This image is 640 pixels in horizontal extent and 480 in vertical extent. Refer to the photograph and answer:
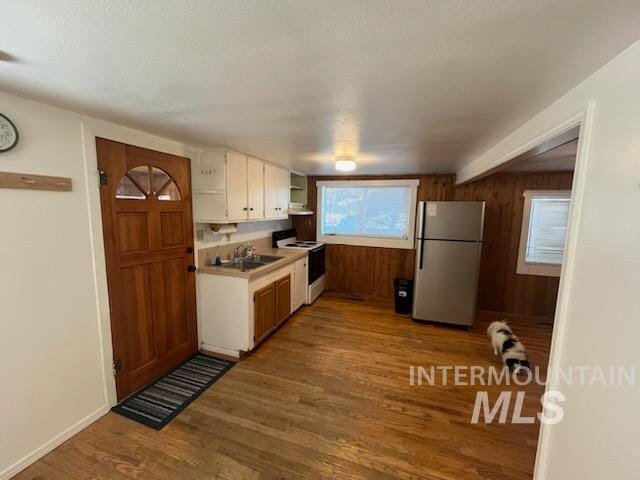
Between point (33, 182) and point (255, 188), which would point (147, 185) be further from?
point (255, 188)

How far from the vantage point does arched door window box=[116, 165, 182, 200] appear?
2.15m

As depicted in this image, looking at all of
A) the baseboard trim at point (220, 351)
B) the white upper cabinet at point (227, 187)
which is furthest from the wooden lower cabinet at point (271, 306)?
the white upper cabinet at point (227, 187)

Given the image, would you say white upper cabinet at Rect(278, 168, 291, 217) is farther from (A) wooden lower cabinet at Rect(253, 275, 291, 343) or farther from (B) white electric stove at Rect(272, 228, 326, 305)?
(A) wooden lower cabinet at Rect(253, 275, 291, 343)

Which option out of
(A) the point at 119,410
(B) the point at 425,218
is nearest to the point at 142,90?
(A) the point at 119,410

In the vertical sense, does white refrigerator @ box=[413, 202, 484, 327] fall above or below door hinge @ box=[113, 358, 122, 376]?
above

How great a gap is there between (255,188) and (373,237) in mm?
2361

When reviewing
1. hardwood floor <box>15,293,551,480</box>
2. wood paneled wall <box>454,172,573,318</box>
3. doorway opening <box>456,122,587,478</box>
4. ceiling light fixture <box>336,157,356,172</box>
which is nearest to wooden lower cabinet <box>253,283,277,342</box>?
hardwood floor <box>15,293,551,480</box>

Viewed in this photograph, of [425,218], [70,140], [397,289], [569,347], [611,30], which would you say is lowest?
[397,289]

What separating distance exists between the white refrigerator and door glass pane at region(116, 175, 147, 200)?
3.26 meters

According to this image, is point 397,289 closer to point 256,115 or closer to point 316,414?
point 316,414

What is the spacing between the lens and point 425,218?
373 cm

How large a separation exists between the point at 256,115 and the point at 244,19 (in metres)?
0.93

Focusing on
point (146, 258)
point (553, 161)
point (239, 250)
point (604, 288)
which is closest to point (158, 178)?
point (146, 258)

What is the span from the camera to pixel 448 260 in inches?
145
